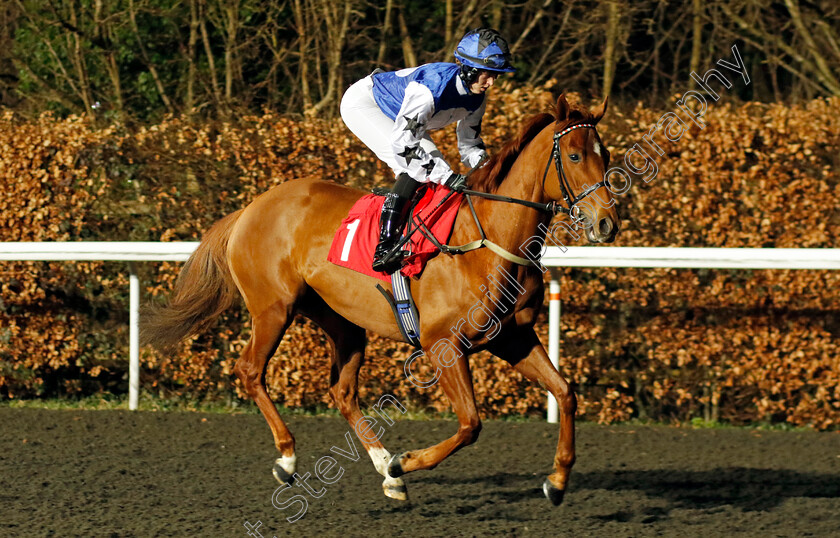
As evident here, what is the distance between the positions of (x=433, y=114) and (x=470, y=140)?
0.43 m

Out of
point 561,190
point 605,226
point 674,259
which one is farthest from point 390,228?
point 674,259

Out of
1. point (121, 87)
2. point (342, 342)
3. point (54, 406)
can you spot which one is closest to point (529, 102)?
point (342, 342)

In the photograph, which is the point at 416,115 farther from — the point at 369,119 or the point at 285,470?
the point at 285,470

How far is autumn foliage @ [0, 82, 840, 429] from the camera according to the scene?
5.78 meters

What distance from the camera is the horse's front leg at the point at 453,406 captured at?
3.89 meters

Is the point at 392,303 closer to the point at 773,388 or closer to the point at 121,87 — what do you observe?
the point at 773,388

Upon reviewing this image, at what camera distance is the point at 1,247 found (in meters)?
6.16

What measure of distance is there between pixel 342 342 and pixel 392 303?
2.37ft

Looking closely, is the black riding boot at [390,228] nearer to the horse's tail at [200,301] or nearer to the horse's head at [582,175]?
the horse's head at [582,175]

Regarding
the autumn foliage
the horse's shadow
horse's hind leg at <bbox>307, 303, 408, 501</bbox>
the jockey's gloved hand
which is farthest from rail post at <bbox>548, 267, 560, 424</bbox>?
the jockey's gloved hand

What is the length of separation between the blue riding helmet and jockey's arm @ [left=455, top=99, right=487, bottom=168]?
0.41 metres

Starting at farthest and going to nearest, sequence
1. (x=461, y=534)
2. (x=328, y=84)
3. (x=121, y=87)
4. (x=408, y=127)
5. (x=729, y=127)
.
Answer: (x=121, y=87) → (x=328, y=84) → (x=729, y=127) → (x=408, y=127) → (x=461, y=534)

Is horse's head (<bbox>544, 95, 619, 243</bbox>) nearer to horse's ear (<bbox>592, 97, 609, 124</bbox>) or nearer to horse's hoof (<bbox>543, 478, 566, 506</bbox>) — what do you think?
horse's ear (<bbox>592, 97, 609, 124</bbox>)

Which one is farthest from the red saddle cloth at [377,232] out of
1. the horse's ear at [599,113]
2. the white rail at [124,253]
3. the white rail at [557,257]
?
the white rail at [124,253]
